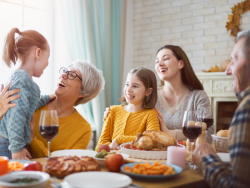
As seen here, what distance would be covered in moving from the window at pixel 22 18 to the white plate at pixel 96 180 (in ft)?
7.53

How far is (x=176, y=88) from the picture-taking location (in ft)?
8.33

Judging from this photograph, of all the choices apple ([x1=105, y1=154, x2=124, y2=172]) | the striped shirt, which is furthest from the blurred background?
the striped shirt

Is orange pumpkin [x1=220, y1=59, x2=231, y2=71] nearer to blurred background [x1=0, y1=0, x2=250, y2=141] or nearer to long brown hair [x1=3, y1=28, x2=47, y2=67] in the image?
blurred background [x1=0, y1=0, x2=250, y2=141]

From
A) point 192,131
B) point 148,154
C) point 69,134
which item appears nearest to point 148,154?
point 148,154

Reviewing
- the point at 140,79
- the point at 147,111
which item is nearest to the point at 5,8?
the point at 140,79

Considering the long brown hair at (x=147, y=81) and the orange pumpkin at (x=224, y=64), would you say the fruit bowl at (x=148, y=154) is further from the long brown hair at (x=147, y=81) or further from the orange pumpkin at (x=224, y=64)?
the orange pumpkin at (x=224, y=64)

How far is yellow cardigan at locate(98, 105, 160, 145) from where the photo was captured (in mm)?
2115

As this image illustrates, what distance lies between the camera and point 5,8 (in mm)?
3102

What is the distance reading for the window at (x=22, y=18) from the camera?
3041 mm

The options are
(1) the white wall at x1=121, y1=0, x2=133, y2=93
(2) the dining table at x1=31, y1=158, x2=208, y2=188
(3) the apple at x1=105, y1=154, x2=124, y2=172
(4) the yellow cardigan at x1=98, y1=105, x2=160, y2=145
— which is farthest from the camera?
(1) the white wall at x1=121, y1=0, x2=133, y2=93

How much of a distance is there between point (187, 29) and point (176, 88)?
231 cm

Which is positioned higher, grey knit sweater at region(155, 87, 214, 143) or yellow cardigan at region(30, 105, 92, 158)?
grey knit sweater at region(155, 87, 214, 143)

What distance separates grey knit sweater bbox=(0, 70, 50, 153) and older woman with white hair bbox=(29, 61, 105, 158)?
1.02ft

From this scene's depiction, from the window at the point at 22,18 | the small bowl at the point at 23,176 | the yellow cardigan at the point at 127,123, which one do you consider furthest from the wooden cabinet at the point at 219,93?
the small bowl at the point at 23,176
